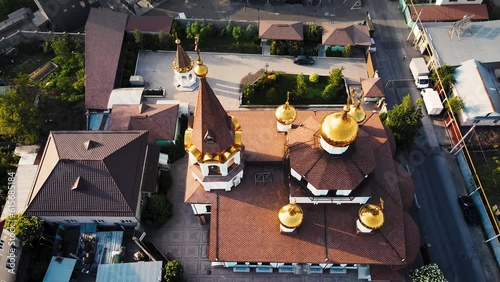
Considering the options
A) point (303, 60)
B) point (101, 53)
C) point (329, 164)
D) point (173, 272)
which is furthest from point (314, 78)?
point (173, 272)

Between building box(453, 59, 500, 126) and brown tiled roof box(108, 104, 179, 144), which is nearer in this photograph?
brown tiled roof box(108, 104, 179, 144)

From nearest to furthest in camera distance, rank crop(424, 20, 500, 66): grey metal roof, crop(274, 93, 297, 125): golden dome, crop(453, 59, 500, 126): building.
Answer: crop(274, 93, 297, 125): golden dome → crop(453, 59, 500, 126): building → crop(424, 20, 500, 66): grey metal roof

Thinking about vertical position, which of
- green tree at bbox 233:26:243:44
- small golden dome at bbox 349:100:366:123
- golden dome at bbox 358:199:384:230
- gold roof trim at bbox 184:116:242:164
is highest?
green tree at bbox 233:26:243:44

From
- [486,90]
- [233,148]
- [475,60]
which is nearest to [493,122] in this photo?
Answer: [486,90]

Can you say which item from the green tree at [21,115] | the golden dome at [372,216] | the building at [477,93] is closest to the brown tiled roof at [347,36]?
the building at [477,93]

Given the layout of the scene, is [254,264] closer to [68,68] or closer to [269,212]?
[269,212]

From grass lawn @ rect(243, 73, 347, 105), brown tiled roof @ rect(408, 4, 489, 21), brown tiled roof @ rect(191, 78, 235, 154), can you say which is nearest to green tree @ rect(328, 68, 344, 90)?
grass lawn @ rect(243, 73, 347, 105)

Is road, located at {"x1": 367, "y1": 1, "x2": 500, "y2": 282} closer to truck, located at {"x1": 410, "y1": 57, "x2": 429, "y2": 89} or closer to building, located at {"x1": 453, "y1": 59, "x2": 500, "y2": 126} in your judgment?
truck, located at {"x1": 410, "y1": 57, "x2": 429, "y2": 89}
